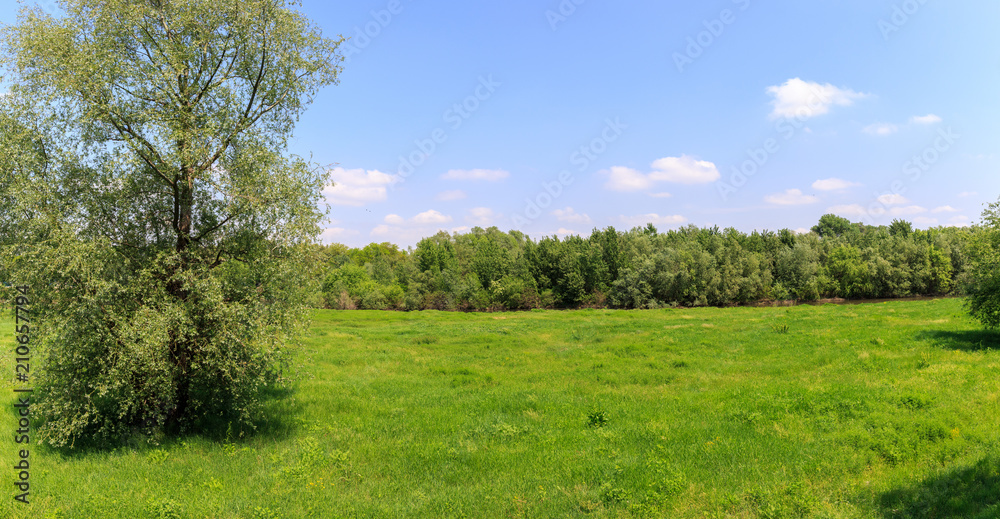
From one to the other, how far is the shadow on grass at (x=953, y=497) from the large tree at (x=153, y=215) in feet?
46.4

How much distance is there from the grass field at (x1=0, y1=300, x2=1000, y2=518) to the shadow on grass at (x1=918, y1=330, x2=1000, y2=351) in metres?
0.18

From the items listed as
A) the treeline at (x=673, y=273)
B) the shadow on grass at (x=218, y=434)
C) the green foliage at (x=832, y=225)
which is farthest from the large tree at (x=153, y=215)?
the green foliage at (x=832, y=225)

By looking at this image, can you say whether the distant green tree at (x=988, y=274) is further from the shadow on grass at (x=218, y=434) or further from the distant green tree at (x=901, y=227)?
the distant green tree at (x=901, y=227)

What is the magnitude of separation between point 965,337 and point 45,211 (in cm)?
3521

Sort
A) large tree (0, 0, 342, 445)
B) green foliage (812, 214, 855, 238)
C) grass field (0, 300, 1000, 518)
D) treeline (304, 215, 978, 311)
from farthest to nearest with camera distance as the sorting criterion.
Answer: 1. green foliage (812, 214, 855, 238)
2. treeline (304, 215, 978, 311)
3. large tree (0, 0, 342, 445)
4. grass field (0, 300, 1000, 518)

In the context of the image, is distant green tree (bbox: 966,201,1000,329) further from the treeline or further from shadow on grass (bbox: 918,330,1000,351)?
the treeline

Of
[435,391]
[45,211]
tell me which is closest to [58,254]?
[45,211]

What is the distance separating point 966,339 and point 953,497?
18907 millimetres

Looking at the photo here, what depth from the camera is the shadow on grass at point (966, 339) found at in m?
21.1

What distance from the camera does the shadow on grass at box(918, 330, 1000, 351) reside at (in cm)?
2108

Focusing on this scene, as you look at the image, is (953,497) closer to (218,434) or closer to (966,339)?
(218,434)

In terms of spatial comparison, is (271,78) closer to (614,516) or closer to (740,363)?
(614,516)

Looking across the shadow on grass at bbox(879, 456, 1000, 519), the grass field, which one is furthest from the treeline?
the shadow on grass at bbox(879, 456, 1000, 519)

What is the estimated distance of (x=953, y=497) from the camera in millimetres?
9078
